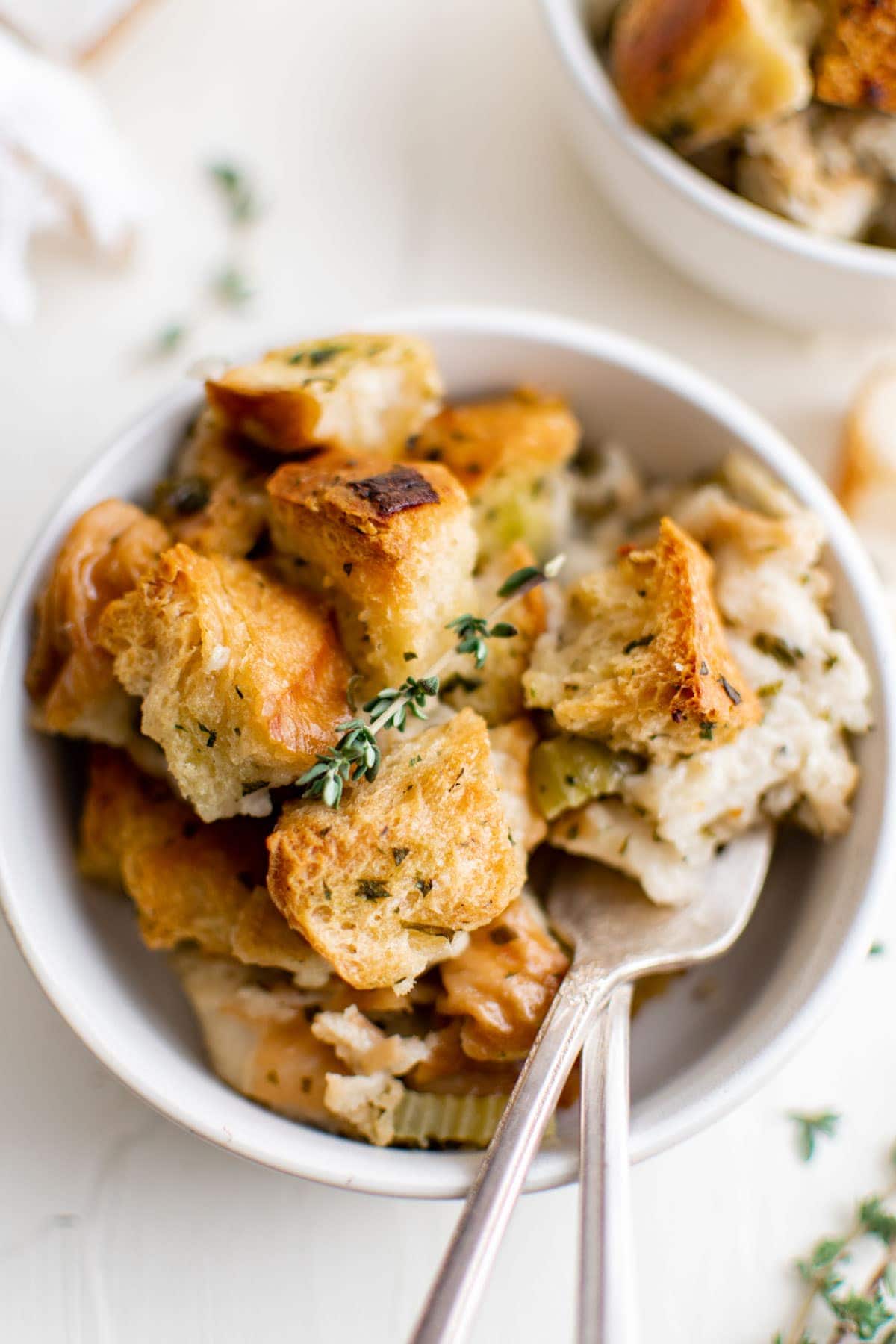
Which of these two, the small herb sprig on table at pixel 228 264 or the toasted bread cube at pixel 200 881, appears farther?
the small herb sprig on table at pixel 228 264

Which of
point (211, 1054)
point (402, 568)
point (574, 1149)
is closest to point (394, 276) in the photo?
point (402, 568)

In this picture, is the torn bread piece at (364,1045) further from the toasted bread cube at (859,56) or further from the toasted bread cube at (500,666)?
the toasted bread cube at (859,56)

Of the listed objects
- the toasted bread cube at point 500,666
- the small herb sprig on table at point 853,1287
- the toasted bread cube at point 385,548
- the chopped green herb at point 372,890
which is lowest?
the small herb sprig on table at point 853,1287

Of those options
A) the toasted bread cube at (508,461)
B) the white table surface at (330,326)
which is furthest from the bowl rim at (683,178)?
the toasted bread cube at (508,461)

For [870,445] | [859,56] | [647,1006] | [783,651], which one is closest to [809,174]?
[859,56]

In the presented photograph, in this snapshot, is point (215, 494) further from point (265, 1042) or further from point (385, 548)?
point (265, 1042)

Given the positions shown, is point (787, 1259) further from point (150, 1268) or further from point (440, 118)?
point (440, 118)

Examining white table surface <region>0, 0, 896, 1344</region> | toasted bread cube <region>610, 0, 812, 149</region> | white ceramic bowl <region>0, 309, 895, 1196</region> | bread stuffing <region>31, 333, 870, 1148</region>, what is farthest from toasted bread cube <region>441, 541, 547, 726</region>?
toasted bread cube <region>610, 0, 812, 149</region>
